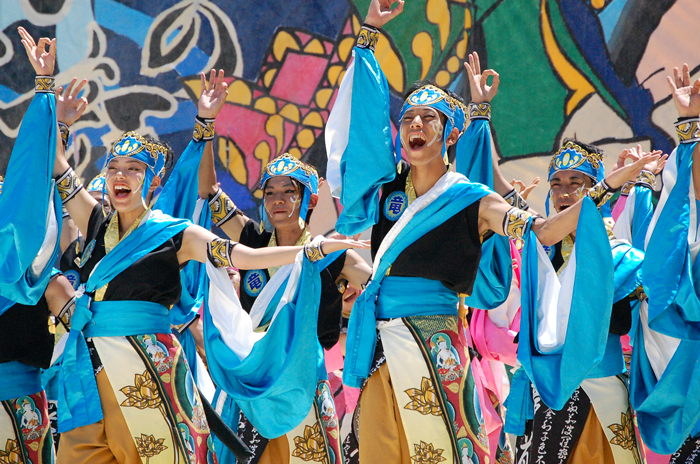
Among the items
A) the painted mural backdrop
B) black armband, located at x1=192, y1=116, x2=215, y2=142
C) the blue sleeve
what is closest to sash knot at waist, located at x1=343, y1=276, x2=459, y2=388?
the blue sleeve

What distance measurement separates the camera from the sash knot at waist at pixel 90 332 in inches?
119

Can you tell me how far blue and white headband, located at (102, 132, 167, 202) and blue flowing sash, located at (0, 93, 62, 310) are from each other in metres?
0.25

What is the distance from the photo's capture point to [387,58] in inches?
211

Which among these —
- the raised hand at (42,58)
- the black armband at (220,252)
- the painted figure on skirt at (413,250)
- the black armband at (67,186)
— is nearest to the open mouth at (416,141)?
the painted figure on skirt at (413,250)

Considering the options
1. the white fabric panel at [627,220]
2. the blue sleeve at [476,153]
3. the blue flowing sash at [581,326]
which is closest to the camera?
the blue flowing sash at [581,326]

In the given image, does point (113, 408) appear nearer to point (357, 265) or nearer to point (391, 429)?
point (391, 429)

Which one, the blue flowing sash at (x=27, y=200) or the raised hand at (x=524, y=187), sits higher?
the raised hand at (x=524, y=187)

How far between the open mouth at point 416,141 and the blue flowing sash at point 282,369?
1.86 ft

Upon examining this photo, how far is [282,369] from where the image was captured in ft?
10.3

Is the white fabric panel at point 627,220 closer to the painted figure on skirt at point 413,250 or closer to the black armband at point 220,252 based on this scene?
the painted figure on skirt at point 413,250

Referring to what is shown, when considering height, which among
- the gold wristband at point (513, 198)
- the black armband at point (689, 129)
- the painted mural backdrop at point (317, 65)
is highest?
the painted mural backdrop at point (317, 65)

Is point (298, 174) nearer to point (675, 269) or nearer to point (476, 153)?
point (476, 153)

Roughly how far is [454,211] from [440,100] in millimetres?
461

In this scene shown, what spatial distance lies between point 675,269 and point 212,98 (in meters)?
2.14
